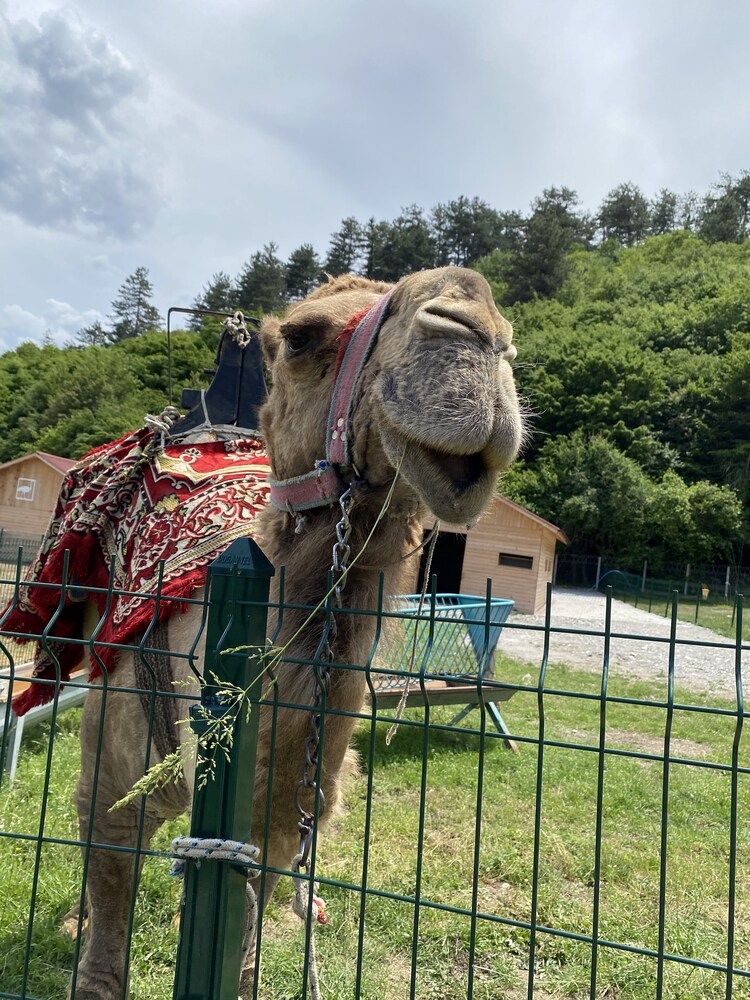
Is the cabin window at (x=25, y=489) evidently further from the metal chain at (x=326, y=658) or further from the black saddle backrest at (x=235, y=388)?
the metal chain at (x=326, y=658)

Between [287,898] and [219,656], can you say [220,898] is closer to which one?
[219,656]

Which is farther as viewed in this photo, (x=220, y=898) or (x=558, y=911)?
(x=558, y=911)

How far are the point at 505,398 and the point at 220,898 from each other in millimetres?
1318

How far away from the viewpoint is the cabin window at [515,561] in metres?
24.9

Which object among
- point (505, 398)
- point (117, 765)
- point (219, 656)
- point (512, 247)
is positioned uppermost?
point (512, 247)

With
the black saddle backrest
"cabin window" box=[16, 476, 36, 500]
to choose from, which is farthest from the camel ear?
"cabin window" box=[16, 476, 36, 500]

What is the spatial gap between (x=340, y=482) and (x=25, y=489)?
30.7 m

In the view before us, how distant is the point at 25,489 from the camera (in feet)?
96.2

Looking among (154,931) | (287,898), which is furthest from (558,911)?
(154,931)

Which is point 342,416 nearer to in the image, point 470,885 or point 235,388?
point 235,388

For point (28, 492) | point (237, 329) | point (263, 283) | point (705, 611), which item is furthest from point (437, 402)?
point (263, 283)

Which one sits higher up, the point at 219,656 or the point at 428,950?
the point at 219,656

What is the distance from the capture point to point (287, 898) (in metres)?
4.04

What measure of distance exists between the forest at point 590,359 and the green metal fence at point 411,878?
19.0 m
